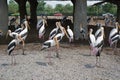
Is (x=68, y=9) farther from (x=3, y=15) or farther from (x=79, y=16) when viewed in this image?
(x=79, y=16)

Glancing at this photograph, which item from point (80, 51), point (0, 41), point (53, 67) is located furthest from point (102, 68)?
point (0, 41)

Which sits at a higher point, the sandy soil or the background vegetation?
the sandy soil

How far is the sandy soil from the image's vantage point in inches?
542

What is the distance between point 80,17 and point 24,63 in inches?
375

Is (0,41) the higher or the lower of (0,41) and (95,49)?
the lower

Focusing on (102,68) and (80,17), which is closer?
(102,68)

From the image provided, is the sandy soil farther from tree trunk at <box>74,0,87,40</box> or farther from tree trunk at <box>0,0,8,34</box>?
tree trunk at <box>0,0,8,34</box>

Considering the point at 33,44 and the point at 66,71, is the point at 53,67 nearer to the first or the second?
the point at 66,71

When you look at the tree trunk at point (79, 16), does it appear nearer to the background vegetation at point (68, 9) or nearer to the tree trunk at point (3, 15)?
the tree trunk at point (3, 15)

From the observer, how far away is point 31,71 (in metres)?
14.5

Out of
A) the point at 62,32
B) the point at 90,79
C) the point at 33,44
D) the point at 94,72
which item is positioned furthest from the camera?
the point at 33,44

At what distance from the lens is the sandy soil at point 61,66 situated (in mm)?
13773

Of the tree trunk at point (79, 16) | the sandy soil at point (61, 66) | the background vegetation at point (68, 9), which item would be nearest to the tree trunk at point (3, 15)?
the tree trunk at point (79, 16)

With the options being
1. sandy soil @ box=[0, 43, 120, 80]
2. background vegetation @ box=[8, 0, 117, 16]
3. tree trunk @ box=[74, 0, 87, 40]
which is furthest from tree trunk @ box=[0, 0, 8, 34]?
background vegetation @ box=[8, 0, 117, 16]
